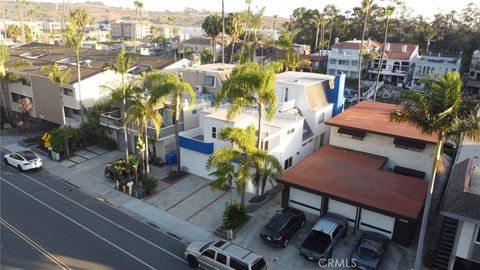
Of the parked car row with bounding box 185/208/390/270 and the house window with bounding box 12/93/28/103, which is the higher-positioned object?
the house window with bounding box 12/93/28/103

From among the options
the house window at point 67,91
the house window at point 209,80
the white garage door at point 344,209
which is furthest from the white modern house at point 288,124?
the house window at point 67,91

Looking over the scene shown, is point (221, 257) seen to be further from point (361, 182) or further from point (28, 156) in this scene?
point (28, 156)

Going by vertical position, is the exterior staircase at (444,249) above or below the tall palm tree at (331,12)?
below

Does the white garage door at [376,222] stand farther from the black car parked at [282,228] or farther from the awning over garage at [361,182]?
the black car parked at [282,228]

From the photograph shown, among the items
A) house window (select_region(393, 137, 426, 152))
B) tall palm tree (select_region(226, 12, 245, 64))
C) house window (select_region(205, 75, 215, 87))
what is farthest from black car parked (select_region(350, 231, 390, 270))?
tall palm tree (select_region(226, 12, 245, 64))

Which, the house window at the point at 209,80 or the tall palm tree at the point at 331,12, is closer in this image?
the house window at the point at 209,80

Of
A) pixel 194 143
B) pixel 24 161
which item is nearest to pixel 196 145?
pixel 194 143

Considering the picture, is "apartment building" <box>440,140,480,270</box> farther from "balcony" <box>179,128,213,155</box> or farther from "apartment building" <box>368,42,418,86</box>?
"apartment building" <box>368,42,418,86</box>
